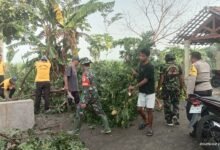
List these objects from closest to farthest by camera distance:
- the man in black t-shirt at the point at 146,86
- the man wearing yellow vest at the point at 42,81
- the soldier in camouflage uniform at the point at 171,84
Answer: the man in black t-shirt at the point at 146,86, the soldier in camouflage uniform at the point at 171,84, the man wearing yellow vest at the point at 42,81

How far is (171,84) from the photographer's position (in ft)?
22.1

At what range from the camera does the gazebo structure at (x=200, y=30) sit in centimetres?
1434

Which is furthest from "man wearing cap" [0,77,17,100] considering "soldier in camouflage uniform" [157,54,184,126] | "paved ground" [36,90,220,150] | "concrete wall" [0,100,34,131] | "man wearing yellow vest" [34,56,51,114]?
"soldier in camouflage uniform" [157,54,184,126]

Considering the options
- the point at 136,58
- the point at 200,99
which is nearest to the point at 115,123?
the point at 136,58

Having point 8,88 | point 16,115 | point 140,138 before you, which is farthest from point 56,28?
point 140,138

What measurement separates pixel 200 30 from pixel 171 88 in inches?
368

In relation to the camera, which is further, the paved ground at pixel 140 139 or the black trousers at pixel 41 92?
the black trousers at pixel 41 92

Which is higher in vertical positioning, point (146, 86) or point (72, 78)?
point (72, 78)

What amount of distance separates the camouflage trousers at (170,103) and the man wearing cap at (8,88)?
5.07 meters

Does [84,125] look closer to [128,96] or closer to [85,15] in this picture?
[128,96]

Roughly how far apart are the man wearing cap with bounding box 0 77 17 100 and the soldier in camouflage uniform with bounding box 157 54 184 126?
5054 mm

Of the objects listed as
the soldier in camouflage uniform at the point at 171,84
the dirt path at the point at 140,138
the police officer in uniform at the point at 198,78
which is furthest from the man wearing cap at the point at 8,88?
the police officer in uniform at the point at 198,78

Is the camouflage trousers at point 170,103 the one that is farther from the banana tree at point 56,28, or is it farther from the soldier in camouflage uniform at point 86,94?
the banana tree at point 56,28

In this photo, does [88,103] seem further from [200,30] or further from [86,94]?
[200,30]
